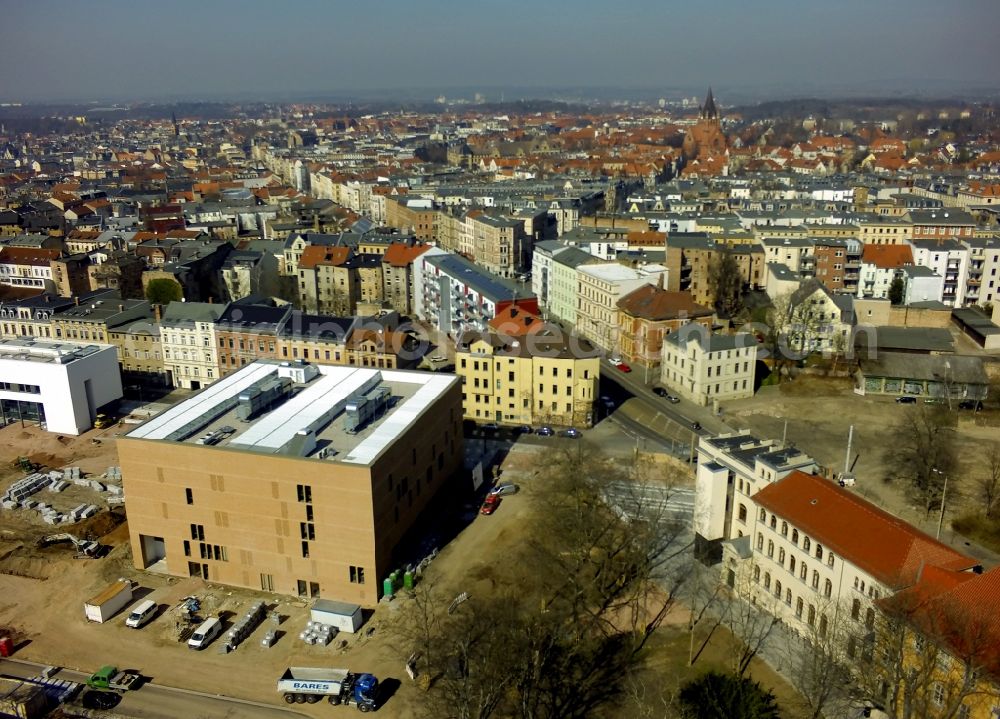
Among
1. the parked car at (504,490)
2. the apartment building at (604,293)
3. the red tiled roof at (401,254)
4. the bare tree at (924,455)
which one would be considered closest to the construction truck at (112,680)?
the parked car at (504,490)

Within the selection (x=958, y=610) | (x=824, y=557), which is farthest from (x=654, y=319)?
(x=958, y=610)

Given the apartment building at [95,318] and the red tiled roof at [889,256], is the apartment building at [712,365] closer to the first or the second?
the red tiled roof at [889,256]

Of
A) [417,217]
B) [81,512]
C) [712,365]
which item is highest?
[417,217]

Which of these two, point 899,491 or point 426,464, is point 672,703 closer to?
point 426,464

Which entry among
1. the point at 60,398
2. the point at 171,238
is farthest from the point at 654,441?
the point at 171,238

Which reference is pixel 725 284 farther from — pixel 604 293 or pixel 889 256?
pixel 889 256

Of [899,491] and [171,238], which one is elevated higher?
[171,238]

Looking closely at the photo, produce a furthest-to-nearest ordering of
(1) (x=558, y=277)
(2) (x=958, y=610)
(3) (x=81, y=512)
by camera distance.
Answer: (1) (x=558, y=277), (3) (x=81, y=512), (2) (x=958, y=610)

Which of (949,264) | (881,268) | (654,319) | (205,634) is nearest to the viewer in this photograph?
(205,634)
